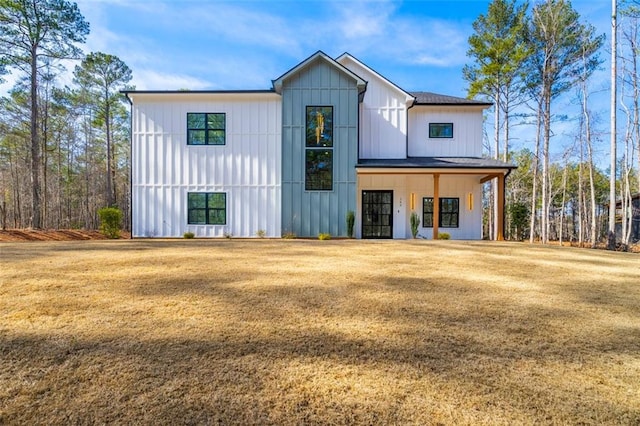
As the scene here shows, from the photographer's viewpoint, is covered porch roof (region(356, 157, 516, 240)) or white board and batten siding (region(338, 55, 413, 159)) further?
white board and batten siding (region(338, 55, 413, 159))

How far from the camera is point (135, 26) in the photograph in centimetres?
1123

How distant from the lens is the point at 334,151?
1270 centimetres

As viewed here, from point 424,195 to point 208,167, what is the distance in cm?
958

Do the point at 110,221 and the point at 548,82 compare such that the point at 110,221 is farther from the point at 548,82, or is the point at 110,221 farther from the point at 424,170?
the point at 548,82

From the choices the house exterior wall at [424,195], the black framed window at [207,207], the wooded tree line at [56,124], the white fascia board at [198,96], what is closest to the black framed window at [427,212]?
the house exterior wall at [424,195]

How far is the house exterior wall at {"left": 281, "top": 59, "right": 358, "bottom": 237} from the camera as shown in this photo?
Answer: 499 inches

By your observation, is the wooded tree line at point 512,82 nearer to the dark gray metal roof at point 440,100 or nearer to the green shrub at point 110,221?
the dark gray metal roof at point 440,100

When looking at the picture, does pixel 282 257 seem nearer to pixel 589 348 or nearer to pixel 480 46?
pixel 589 348

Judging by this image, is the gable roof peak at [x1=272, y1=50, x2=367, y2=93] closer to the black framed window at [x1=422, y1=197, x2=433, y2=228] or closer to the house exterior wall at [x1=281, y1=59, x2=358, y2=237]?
the house exterior wall at [x1=281, y1=59, x2=358, y2=237]

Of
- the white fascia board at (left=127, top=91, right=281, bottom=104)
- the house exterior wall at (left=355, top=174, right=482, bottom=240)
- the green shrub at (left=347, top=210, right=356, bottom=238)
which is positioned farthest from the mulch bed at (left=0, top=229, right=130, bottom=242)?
the house exterior wall at (left=355, top=174, right=482, bottom=240)

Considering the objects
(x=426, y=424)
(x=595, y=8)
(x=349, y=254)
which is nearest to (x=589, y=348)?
(x=426, y=424)

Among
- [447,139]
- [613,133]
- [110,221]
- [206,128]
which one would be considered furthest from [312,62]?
[613,133]

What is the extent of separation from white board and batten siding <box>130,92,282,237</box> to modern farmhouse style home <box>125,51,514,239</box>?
42 mm

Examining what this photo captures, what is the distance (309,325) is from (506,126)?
2071 centimetres
